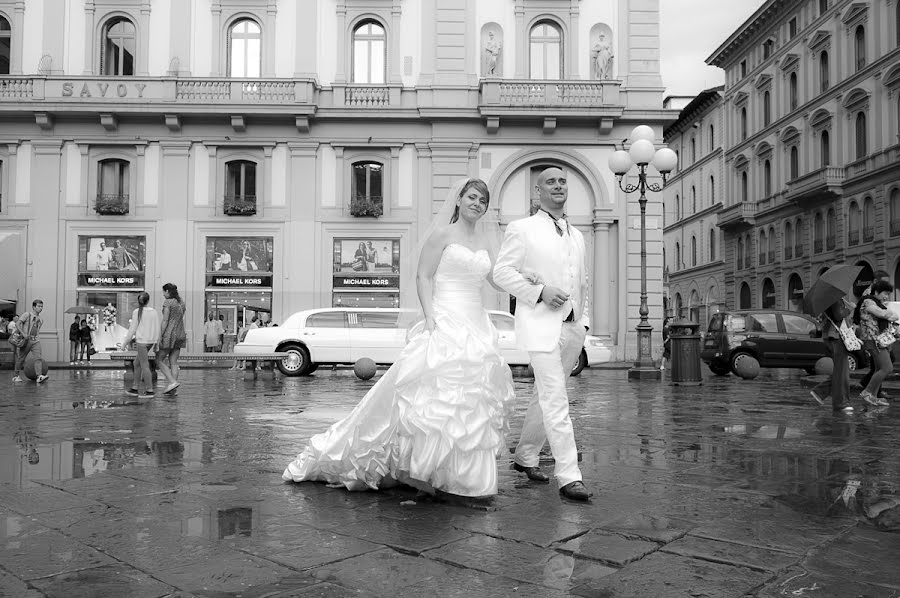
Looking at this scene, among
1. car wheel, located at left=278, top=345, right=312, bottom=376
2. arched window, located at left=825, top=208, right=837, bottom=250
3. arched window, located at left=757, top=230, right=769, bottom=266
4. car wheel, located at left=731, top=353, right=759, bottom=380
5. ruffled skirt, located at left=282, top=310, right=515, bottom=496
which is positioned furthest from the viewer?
arched window, located at left=757, top=230, right=769, bottom=266

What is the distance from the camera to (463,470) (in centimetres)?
444

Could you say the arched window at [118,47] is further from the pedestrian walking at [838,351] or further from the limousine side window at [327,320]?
the pedestrian walking at [838,351]

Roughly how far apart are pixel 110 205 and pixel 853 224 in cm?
3148

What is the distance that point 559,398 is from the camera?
479 cm

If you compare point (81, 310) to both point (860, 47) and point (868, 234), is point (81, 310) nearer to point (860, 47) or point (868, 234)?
point (868, 234)

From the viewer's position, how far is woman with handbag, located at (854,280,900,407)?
10250mm

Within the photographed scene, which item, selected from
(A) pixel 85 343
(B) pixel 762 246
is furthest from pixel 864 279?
(A) pixel 85 343

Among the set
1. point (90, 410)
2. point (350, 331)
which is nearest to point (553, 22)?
point (350, 331)

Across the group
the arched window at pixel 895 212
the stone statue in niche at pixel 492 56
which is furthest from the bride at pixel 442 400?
the arched window at pixel 895 212

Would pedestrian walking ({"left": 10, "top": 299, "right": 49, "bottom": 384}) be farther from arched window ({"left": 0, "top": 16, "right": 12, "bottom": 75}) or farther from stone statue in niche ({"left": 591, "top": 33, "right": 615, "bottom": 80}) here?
stone statue in niche ({"left": 591, "top": 33, "right": 615, "bottom": 80})

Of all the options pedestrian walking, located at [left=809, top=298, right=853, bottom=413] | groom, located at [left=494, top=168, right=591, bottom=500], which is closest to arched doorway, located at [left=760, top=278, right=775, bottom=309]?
pedestrian walking, located at [left=809, top=298, right=853, bottom=413]

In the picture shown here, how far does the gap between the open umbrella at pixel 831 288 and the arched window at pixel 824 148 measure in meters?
33.0

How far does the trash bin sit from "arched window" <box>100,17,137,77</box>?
65.4ft

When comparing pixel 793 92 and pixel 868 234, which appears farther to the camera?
pixel 793 92
